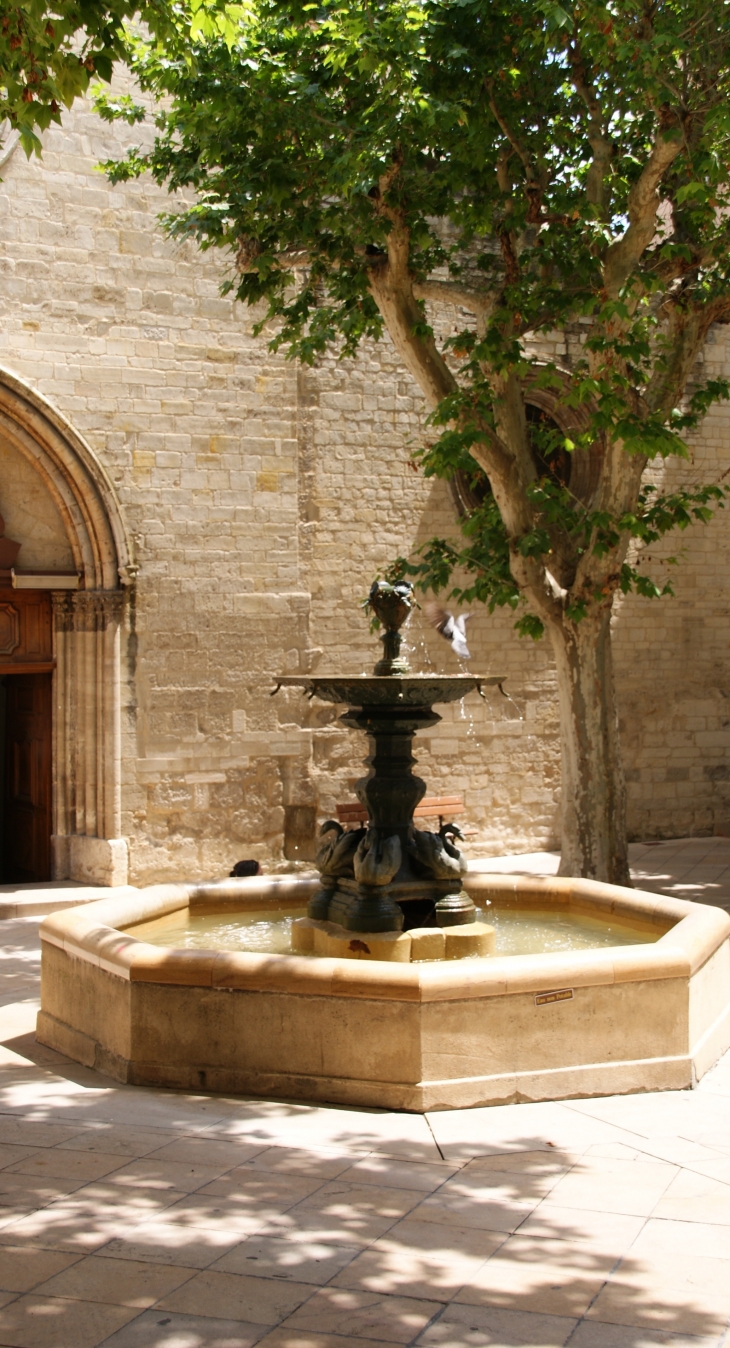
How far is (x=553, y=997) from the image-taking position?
5004mm

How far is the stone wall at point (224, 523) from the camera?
1027cm

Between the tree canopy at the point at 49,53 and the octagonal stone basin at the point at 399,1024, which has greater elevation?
the tree canopy at the point at 49,53

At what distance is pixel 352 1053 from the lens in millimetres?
4867

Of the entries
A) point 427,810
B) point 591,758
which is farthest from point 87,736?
point 591,758

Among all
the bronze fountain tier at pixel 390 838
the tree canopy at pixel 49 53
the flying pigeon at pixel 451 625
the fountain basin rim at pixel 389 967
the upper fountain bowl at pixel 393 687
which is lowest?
the fountain basin rim at pixel 389 967

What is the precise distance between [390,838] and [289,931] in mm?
1012

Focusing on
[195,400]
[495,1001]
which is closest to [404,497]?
[195,400]

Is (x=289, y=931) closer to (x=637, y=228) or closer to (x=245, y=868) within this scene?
(x=245, y=868)

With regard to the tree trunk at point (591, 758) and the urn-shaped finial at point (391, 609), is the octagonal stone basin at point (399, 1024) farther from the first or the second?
the tree trunk at point (591, 758)

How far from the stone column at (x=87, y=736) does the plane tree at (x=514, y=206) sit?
3035mm

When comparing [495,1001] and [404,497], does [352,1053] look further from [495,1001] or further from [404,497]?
[404,497]

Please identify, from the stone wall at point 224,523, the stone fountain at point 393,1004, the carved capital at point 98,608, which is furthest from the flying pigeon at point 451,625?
the stone fountain at point 393,1004

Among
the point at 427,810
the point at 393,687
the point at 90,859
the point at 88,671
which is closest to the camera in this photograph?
the point at 393,687

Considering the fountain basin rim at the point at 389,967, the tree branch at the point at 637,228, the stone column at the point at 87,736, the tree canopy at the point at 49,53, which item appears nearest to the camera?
the tree canopy at the point at 49,53
